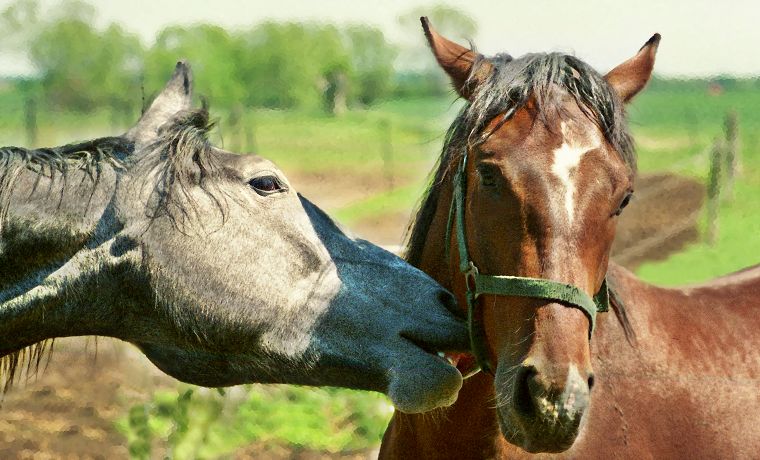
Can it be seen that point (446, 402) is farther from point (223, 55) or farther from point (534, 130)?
point (223, 55)

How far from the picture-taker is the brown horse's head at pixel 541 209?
7.41ft

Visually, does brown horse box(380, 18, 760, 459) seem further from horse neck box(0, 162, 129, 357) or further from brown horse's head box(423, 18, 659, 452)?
horse neck box(0, 162, 129, 357)

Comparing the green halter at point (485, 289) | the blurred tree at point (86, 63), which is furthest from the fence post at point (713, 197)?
the green halter at point (485, 289)

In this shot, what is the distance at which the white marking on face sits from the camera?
240 cm

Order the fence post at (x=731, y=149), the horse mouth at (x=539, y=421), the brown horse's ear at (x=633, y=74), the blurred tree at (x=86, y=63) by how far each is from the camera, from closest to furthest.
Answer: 1. the horse mouth at (x=539, y=421)
2. the brown horse's ear at (x=633, y=74)
3. the fence post at (x=731, y=149)
4. the blurred tree at (x=86, y=63)

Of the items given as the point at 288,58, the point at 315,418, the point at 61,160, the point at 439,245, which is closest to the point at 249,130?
the point at 288,58

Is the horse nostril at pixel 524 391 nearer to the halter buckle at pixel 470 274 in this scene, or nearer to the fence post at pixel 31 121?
the halter buckle at pixel 470 274

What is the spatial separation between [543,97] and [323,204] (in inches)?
559

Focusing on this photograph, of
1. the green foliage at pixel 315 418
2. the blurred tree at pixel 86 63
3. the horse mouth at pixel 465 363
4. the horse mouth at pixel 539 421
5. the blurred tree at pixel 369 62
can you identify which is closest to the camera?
the horse mouth at pixel 539 421

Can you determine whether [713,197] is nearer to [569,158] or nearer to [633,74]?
[633,74]

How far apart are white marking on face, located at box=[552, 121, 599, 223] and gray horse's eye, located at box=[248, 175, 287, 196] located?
2.68 ft

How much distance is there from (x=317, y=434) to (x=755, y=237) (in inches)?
358

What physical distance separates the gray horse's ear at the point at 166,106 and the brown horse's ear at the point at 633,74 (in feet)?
4.63

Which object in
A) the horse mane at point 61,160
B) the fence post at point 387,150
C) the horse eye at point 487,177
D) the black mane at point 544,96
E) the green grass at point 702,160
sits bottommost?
the fence post at point 387,150
